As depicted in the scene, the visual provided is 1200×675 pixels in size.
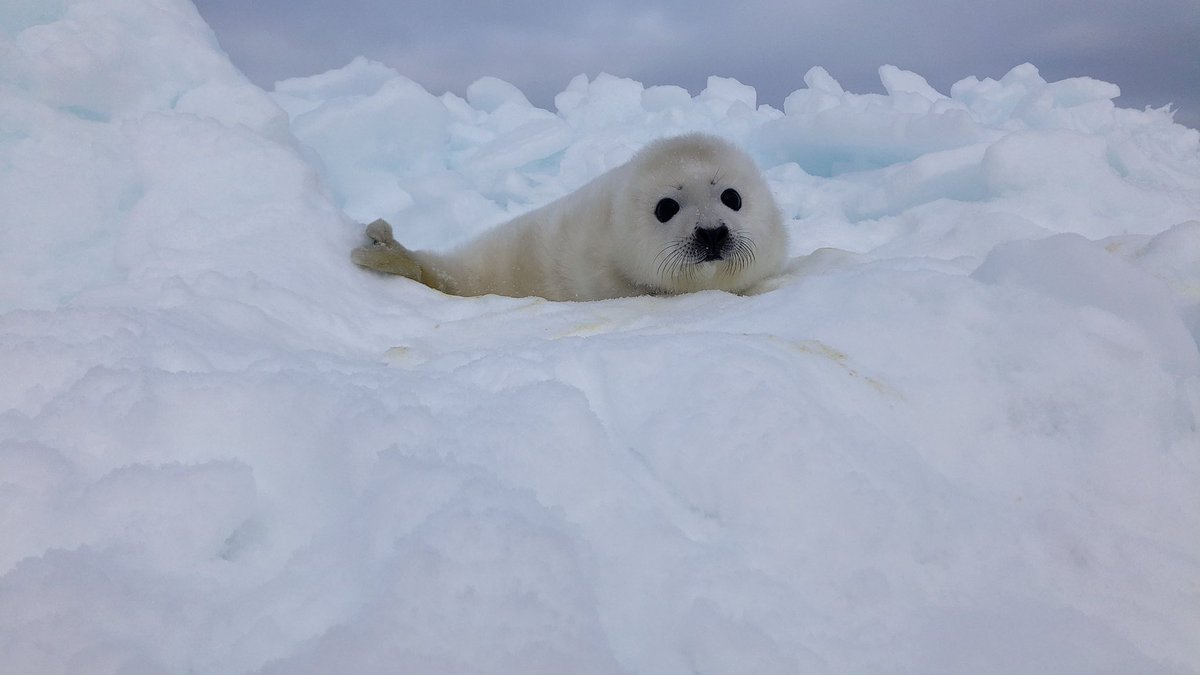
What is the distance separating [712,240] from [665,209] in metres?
0.27

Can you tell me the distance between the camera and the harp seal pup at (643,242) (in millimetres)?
2539

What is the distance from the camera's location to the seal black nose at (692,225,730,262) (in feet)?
8.20

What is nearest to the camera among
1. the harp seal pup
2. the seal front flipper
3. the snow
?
the snow

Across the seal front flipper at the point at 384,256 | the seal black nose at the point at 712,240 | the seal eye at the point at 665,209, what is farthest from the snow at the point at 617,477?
the seal eye at the point at 665,209

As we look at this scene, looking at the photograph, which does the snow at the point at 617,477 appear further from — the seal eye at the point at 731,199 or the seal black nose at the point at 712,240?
the seal eye at the point at 731,199

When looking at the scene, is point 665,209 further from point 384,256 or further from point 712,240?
point 384,256

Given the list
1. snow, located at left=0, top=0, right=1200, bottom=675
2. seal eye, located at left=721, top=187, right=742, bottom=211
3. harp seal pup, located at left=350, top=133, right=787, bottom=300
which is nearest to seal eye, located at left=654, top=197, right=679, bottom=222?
harp seal pup, located at left=350, top=133, right=787, bottom=300

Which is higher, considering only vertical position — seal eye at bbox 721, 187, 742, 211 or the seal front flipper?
seal eye at bbox 721, 187, 742, 211

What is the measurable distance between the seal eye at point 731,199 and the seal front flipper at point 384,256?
3.95 ft

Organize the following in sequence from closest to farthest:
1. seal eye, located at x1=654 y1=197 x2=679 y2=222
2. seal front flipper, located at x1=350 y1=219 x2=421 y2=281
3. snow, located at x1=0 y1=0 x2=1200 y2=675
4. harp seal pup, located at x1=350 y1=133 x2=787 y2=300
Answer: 1. snow, located at x1=0 y1=0 x2=1200 y2=675
2. seal front flipper, located at x1=350 y1=219 x2=421 y2=281
3. harp seal pup, located at x1=350 y1=133 x2=787 y2=300
4. seal eye, located at x1=654 y1=197 x2=679 y2=222

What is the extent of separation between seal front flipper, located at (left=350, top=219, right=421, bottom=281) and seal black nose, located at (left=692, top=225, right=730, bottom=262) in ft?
3.47

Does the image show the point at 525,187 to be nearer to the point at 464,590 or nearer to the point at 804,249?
the point at 804,249

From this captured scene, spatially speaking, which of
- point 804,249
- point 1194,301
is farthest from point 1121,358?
point 804,249

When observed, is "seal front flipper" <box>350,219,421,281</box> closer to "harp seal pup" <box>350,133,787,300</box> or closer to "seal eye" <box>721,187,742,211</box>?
"harp seal pup" <box>350,133,787,300</box>
